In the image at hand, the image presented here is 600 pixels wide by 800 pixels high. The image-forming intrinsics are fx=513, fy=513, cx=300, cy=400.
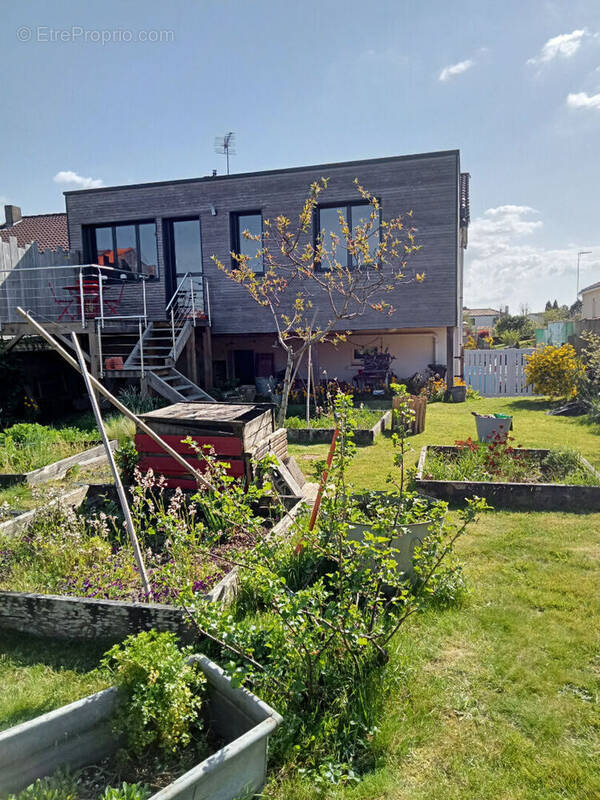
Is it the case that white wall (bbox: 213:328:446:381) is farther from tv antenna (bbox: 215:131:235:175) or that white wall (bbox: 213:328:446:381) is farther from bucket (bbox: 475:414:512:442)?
bucket (bbox: 475:414:512:442)

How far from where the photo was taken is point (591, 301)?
119ft

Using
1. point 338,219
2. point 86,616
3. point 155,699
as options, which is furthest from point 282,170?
point 155,699

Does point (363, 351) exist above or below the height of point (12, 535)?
above

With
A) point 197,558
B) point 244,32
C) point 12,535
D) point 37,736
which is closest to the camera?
point 37,736

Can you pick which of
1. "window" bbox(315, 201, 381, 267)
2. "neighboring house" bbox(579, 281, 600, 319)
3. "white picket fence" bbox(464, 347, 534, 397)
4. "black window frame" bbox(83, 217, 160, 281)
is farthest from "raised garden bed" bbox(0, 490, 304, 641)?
"neighboring house" bbox(579, 281, 600, 319)

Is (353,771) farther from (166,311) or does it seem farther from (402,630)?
(166,311)

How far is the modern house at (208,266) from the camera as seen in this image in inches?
552

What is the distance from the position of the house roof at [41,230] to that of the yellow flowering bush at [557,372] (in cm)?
1977

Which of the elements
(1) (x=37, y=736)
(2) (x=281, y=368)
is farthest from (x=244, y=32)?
(2) (x=281, y=368)

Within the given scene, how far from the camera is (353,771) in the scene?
2.36 meters

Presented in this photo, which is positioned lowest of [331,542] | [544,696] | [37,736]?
[544,696]

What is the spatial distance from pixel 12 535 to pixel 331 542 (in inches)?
126

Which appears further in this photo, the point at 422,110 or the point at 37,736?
the point at 422,110

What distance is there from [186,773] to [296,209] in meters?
14.7
